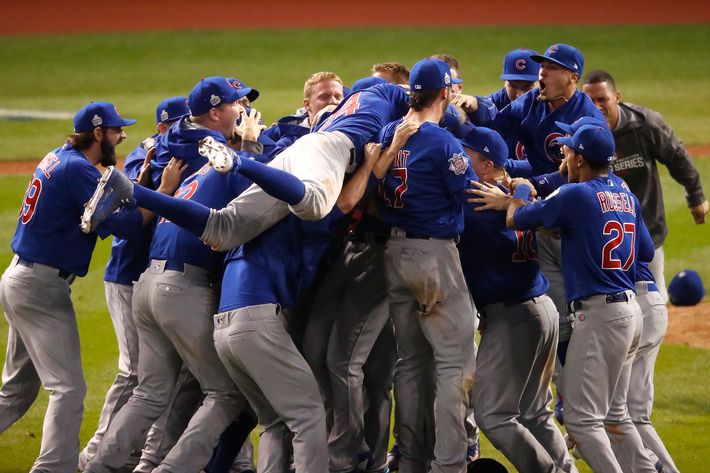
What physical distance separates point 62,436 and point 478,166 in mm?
2474

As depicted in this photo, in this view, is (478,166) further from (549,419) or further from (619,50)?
(619,50)

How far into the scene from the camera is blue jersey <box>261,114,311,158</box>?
6.25 metres

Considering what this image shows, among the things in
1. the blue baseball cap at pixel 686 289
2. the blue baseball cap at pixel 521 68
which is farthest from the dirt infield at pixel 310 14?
the blue baseball cap at pixel 521 68

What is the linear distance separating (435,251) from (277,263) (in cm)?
76

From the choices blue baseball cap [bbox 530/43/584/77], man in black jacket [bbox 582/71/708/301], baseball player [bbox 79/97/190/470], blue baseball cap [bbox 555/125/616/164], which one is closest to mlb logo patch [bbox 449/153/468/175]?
blue baseball cap [bbox 555/125/616/164]

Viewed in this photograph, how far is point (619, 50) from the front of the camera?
21.8 metres

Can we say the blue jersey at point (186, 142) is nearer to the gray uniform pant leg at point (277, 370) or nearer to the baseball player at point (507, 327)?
the gray uniform pant leg at point (277, 370)

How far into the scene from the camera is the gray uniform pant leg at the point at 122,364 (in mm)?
6176

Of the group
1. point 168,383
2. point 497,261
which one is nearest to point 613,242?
point 497,261

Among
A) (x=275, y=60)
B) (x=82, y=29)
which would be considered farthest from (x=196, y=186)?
(x=82, y=29)

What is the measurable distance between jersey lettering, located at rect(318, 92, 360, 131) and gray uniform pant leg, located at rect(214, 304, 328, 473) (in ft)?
3.27

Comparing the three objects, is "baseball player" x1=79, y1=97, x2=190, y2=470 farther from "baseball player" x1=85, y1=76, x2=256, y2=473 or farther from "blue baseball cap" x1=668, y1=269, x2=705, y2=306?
"blue baseball cap" x1=668, y1=269, x2=705, y2=306

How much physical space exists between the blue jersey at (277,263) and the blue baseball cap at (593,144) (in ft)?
3.86

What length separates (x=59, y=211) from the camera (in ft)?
19.2
